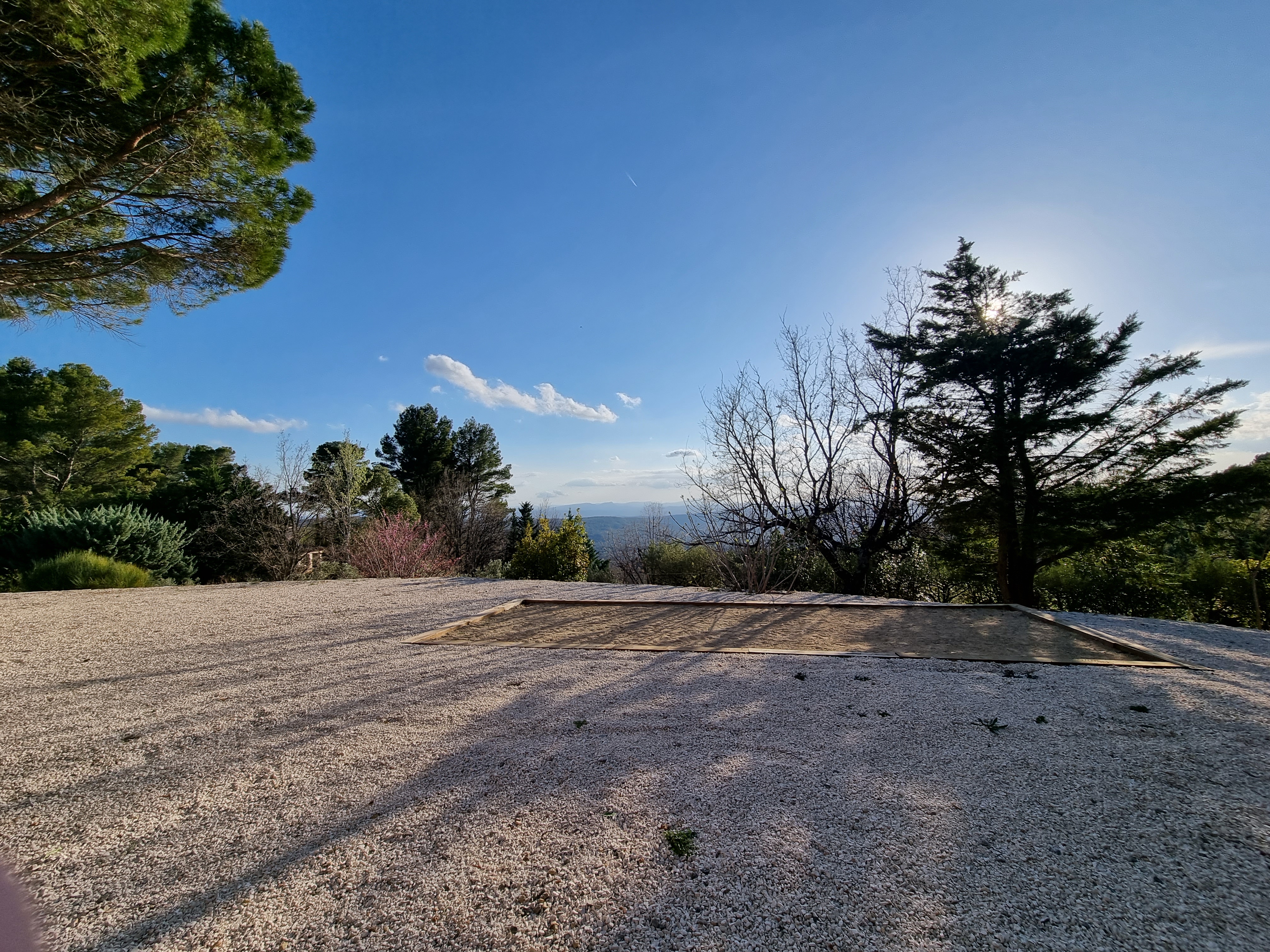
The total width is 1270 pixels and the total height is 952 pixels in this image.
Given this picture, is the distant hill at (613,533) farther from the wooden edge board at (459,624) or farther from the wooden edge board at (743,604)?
the wooden edge board at (459,624)

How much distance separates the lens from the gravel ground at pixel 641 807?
3.61 feet

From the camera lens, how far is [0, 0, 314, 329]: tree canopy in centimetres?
345

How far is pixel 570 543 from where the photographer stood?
7.89 meters

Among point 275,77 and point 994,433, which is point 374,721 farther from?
point 994,433

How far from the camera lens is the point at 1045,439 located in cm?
727

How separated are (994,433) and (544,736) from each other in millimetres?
8109

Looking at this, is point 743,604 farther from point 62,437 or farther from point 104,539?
point 62,437

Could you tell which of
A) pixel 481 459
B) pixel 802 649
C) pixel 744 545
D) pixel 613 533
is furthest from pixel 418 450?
pixel 802 649

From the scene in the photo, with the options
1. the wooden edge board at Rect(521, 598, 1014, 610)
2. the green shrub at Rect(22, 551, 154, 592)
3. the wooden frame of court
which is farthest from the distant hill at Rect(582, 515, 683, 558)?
the green shrub at Rect(22, 551, 154, 592)

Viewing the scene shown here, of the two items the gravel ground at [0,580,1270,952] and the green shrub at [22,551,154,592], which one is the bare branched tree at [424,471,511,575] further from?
the gravel ground at [0,580,1270,952]

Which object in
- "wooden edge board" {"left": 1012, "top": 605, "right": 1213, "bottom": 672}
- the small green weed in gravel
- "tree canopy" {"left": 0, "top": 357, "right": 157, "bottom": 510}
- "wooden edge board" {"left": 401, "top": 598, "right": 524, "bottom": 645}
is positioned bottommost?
the small green weed in gravel

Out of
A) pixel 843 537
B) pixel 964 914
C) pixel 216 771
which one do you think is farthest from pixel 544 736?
pixel 843 537

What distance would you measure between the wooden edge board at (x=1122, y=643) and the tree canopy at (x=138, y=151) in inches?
308

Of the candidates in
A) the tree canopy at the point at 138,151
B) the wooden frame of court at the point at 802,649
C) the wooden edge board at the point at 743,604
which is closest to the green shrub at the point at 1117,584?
the wooden edge board at the point at 743,604
